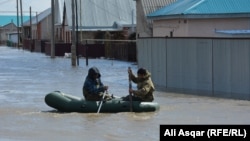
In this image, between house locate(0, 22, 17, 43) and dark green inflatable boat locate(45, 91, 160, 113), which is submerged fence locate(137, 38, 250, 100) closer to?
dark green inflatable boat locate(45, 91, 160, 113)

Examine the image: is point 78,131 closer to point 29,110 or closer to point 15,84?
point 29,110

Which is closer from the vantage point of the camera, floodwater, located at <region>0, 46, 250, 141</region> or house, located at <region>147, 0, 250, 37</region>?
→ floodwater, located at <region>0, 46, 250, 141</region>

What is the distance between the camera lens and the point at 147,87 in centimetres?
1695

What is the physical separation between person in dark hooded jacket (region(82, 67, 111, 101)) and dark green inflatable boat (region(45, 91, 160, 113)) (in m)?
0.18

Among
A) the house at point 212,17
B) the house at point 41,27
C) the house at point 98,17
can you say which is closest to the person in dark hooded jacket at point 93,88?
the house at point 212,17

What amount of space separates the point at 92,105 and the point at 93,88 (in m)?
0.45

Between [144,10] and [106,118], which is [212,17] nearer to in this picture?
[144,10]

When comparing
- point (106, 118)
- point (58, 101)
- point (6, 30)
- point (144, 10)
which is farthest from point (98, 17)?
point (6, 30)

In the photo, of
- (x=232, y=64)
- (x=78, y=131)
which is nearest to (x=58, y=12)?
(x=232, y=64)

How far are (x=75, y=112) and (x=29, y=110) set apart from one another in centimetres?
183

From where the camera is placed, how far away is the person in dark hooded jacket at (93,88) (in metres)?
16.9

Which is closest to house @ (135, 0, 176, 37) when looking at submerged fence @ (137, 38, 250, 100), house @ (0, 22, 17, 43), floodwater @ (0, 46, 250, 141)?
submerged fence @ (137, 38, 250, 100)

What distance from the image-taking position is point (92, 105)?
16781 mm

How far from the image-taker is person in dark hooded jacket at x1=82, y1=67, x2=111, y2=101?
16.9 metres
